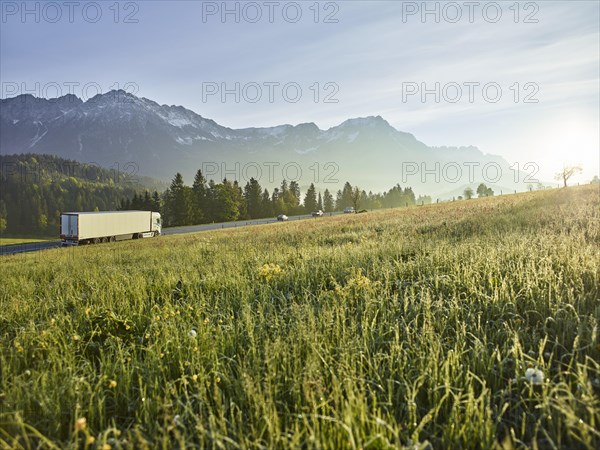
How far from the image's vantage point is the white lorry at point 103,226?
42.7 m

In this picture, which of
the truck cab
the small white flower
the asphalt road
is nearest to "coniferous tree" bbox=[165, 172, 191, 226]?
the asphalt road

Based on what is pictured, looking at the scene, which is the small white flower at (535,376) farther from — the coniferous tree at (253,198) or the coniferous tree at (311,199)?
the coniferous tree at (311,199)

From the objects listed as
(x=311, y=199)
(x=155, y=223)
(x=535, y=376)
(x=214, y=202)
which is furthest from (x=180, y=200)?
(x=535, y=376)

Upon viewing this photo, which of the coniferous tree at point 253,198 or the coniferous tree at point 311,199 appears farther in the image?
the coniferous tree at point 311,199

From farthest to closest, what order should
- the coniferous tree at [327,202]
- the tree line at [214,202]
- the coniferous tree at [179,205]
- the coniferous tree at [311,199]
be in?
the coniferous tree at [327,202]
the coniferous tree at [311,199]
the tree line at [214,202]
the coniferous tree at [179,205]

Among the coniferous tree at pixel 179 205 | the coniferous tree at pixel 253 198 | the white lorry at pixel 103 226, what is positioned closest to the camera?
the white lorry at pixel 103 226

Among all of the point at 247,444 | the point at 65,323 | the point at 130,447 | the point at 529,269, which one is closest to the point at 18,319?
the point at 65,323

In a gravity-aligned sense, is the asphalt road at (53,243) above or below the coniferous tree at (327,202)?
below

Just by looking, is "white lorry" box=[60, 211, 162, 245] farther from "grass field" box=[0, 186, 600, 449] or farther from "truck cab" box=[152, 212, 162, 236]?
"grass field" box=[0, 186, 600, 449]

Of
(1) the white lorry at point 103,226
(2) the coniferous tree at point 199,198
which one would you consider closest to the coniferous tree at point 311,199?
(2) the coniferous tree at point 199,198

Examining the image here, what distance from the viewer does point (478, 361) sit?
9.97ft

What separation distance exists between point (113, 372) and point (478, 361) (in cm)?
345

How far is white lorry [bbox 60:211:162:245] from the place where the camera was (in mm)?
42656

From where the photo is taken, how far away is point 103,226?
4578cm
